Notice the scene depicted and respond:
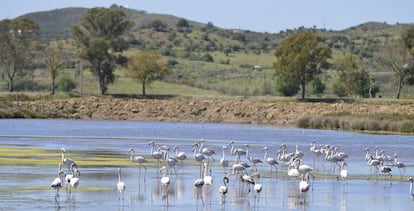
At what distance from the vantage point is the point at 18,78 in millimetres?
125875

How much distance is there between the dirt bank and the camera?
9331 centimetres

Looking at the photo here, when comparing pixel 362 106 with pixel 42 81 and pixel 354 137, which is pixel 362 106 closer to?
pixel 354 137

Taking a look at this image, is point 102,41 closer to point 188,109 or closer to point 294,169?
point 188,109

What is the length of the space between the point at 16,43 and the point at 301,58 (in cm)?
3271

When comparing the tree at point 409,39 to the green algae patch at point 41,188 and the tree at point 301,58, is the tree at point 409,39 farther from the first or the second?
the green algae patch at point 41,188

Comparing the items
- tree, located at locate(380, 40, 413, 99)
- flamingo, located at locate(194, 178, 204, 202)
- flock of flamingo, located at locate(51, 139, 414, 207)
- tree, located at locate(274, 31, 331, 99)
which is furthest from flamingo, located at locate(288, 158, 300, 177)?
A: tree, located at locate(380, 40, 413, 99)

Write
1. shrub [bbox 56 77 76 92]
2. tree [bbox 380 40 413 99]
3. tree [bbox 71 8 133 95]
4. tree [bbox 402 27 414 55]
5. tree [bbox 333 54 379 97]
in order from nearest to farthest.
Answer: tree [bbox 402 27 414 55]
tree [bbox 380 40 413 99]
tree [bbox 71 8 133 95]
tree [bbox 333 54 379 97]
shrub [bbox 56 77 76 92]

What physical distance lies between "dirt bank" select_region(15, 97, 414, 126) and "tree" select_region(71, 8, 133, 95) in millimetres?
9747

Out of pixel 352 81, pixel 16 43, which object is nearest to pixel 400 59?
pixel 352 81

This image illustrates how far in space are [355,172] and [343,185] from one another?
5605 mm

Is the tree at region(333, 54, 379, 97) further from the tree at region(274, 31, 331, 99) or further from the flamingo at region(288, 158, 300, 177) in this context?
the flamingo at region(288, 158, 300, 177)

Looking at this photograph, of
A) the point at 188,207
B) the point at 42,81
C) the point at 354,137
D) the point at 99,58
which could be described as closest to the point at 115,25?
the point at 99,58

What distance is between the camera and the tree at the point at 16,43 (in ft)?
362

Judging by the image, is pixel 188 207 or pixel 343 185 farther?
pixel 343 185
